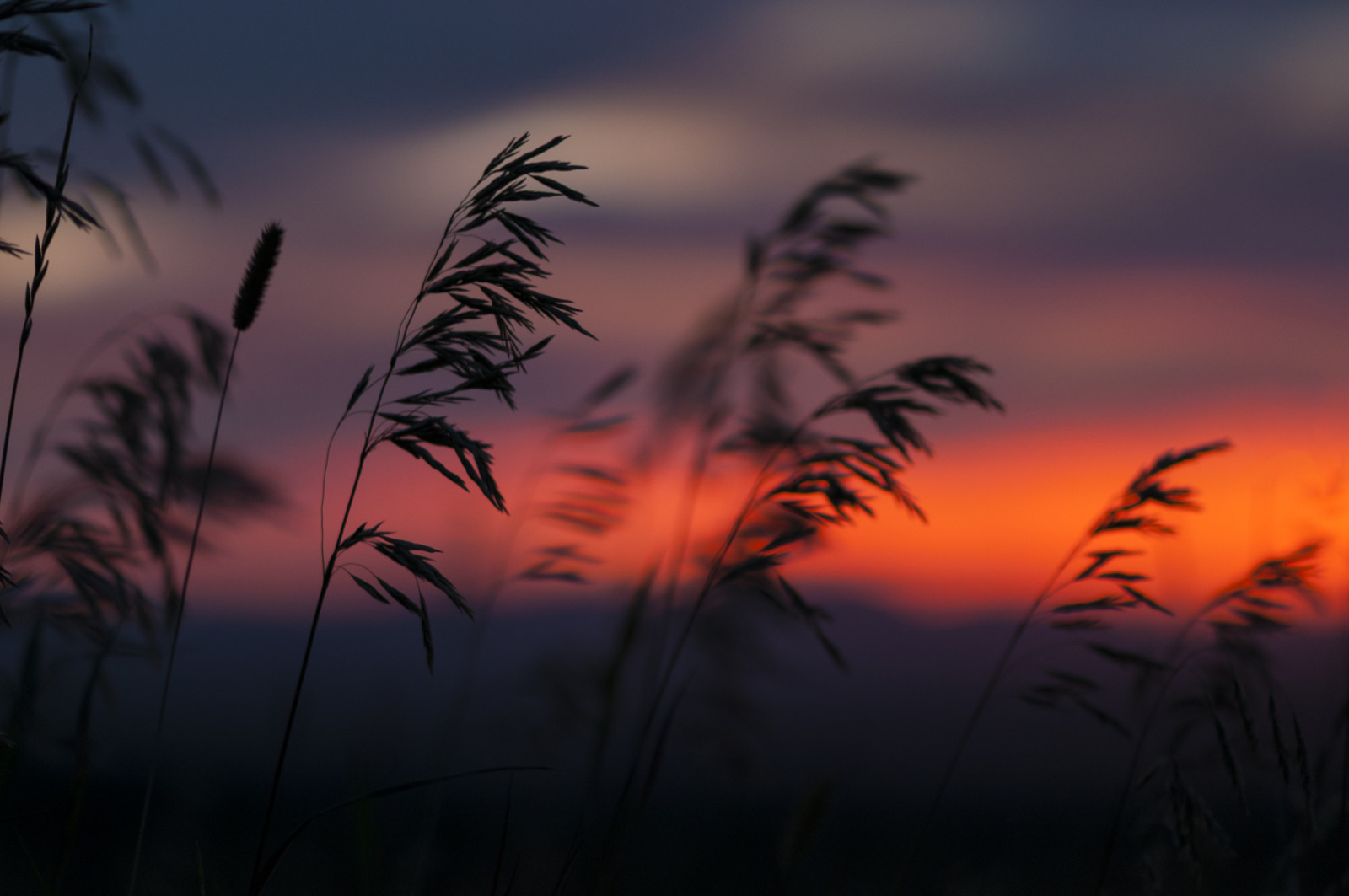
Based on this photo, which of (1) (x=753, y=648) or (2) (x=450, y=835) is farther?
(2) (x=450, y=835)

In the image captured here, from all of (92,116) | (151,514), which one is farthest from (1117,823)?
(92,116)

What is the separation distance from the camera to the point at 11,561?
2539mm

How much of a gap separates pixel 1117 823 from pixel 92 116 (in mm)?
2732

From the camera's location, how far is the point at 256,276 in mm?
1768

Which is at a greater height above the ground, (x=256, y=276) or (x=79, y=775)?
(x=256, y=276)

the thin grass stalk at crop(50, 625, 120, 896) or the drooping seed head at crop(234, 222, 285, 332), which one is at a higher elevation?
the drooping seed head at crop(234, 222, 285, 332)

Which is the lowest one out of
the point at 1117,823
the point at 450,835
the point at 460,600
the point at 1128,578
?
the point at 450,835

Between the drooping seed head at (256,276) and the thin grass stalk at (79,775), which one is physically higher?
the drooping seed head at (256,276)

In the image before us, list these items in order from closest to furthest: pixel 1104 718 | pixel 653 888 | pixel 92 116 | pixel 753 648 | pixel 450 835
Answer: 1. pixel 92 116
2. pixel 1104 718
3. pixel 753 648
4. pixel 653 888
5. pixel 450 835

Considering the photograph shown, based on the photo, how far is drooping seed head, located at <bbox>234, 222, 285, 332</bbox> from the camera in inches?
69.6

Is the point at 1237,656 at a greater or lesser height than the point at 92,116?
lesser

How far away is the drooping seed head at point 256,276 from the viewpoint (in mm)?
1767

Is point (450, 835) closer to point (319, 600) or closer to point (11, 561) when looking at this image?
point (11, 561)

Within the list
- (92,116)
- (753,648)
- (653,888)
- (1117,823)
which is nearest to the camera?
(92,116)
